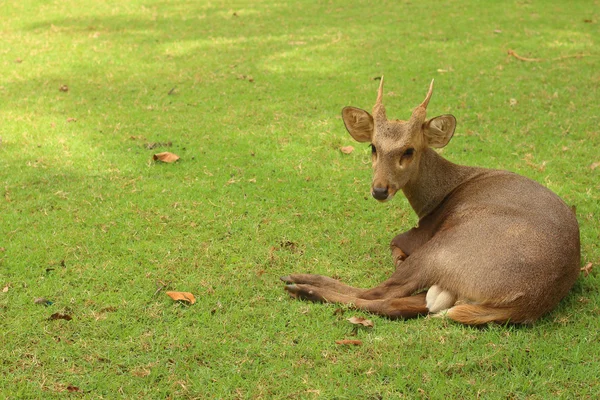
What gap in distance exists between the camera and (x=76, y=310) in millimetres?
4328

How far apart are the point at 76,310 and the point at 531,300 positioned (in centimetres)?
279

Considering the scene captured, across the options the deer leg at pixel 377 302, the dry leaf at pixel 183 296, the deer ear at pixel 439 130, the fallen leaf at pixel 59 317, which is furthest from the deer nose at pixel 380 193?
the fallen leaf at pixel 59 317

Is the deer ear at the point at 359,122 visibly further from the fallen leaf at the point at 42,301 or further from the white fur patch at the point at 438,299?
the fallen leaf at the point at 42,301

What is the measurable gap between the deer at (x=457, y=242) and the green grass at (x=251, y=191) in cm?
14

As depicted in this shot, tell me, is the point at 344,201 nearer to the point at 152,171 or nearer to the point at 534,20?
the point at 152,171

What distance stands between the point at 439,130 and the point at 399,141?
1.01ft

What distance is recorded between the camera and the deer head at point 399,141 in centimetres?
460

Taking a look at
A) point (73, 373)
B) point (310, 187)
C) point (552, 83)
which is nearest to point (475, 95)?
point (552, 83)

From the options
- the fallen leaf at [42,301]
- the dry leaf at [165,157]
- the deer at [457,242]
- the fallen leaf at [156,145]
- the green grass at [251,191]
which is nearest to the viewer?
the green grass at [251,191]

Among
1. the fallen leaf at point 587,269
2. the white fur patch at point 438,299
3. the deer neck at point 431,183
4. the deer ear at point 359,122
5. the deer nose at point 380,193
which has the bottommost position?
the fallen leaf at point 587,269

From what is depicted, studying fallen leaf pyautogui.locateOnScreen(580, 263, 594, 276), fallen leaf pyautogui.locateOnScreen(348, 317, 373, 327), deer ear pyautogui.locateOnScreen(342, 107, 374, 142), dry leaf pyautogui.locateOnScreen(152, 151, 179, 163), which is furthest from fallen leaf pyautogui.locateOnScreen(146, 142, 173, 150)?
fallen leaf pyautogui.locateOnScreen(580, 263, 594, 276)

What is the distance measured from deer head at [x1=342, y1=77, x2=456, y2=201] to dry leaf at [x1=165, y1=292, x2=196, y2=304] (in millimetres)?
1384

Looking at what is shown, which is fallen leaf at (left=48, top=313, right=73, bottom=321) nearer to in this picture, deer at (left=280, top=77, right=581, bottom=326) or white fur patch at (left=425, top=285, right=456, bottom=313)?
deer at (left=280, top=77, right=581, bottom=326)

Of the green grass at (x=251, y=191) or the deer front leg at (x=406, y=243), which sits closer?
the green grass at (x=251, y=191)
